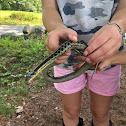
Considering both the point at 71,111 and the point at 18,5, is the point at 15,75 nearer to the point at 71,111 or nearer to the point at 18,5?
the point at 71,111

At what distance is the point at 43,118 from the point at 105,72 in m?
1.41

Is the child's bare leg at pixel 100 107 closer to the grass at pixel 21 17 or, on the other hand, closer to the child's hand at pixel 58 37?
the child's hand at pixel 58 37

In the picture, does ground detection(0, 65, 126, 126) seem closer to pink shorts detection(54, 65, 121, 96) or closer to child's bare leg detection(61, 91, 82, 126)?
child's bare leg detection(61, 91, 82, 126)

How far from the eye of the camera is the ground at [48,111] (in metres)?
2.33

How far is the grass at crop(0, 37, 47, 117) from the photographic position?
264cm

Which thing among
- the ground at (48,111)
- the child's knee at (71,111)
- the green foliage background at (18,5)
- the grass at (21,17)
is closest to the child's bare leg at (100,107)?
the child's knee at (71,111)

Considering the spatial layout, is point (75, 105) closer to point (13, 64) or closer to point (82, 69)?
point (82, 69)

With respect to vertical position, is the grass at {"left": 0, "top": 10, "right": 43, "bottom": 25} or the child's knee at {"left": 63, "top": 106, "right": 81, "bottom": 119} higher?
the child's knee at {"left": 63, "top": 106, "right": 81, "bottom": 119}

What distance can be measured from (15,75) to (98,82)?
7.86ft

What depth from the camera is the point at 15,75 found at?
345 cm

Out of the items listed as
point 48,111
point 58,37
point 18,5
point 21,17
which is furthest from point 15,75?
point 18,5

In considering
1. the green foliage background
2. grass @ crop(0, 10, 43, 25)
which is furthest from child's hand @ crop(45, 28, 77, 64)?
the green foliage background

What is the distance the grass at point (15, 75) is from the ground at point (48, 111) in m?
0.16

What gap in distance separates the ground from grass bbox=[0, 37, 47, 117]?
6.3 inches
